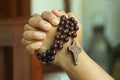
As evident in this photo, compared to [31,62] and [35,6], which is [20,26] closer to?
[31,62]

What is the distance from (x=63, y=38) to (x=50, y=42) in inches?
1.4

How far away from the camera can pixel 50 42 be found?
2.31 feet

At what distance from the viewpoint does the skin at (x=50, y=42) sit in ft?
2.28

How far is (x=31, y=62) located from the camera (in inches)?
42.3

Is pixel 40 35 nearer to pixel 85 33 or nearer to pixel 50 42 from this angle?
pixel 50 42

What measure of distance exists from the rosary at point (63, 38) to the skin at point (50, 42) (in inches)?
0.5

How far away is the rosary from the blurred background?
39 centimetres

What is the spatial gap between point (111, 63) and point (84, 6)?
340mm

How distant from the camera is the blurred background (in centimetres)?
109

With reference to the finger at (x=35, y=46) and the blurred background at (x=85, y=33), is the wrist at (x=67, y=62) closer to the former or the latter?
the finger at (x=35, y=46)

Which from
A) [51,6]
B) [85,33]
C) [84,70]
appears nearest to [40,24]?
[84,70]

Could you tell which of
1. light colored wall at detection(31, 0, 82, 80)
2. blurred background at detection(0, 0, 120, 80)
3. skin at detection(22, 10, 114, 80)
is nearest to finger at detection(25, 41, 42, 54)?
skin at detection(22, 10, 114, 80)

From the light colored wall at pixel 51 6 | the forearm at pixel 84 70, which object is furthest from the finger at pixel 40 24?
the light colored wall at pixel 51 6

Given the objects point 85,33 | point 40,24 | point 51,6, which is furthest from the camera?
point 85,33
